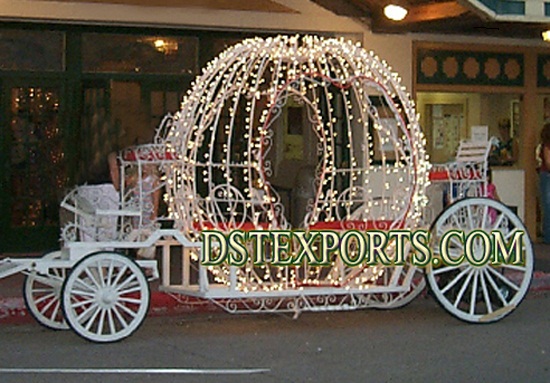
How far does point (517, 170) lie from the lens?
15.0 metres

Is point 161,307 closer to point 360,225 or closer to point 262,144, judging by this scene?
point 262,144

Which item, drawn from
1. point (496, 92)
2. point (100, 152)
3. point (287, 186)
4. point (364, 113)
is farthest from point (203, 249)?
point (496, 92)

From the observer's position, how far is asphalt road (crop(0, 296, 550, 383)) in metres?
7.27

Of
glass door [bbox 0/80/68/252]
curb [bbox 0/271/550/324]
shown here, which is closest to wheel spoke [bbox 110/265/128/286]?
curb [bbox 0/271/550/324]

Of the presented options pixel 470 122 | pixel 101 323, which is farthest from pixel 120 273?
pixel 470 122

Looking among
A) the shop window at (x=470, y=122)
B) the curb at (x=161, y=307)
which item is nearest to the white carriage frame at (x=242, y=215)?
the curb at (x=161, y=307)

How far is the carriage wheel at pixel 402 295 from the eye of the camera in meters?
9.14

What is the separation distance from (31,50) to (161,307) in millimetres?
4539

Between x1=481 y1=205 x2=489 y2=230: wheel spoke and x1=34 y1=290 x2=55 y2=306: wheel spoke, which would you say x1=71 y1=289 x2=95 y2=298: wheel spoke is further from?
x1=481 y1=205 x2=489 y2=230: wheel spoke

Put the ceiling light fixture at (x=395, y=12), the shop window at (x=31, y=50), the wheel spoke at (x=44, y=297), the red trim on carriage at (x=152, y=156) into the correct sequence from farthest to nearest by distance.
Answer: the shop window at (x=31, y=50) → the ceiling light fixture at (x=395, y=12) → the wheel spoke at (x=44, y=297) → the red trim on carriage at (x=152, y=156)

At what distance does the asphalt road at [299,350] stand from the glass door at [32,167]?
3828 millimetres

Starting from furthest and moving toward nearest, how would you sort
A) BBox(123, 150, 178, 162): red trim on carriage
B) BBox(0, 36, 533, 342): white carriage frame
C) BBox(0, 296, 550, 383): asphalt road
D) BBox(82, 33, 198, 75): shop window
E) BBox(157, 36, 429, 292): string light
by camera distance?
BBox(82, 33, 198, 75): shop window < BBox(157, 36, 429, 292): string light < BBox(123, 150, 178, 162): red trim on carriage < BBox(0, 36, 533, 342): white carriage frame < BBox(0, 296, 550, 383): asphalt road

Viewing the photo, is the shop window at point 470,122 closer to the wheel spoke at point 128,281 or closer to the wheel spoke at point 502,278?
the wheel spoke at point 502,278

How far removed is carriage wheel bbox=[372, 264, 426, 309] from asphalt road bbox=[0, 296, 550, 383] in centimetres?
15
